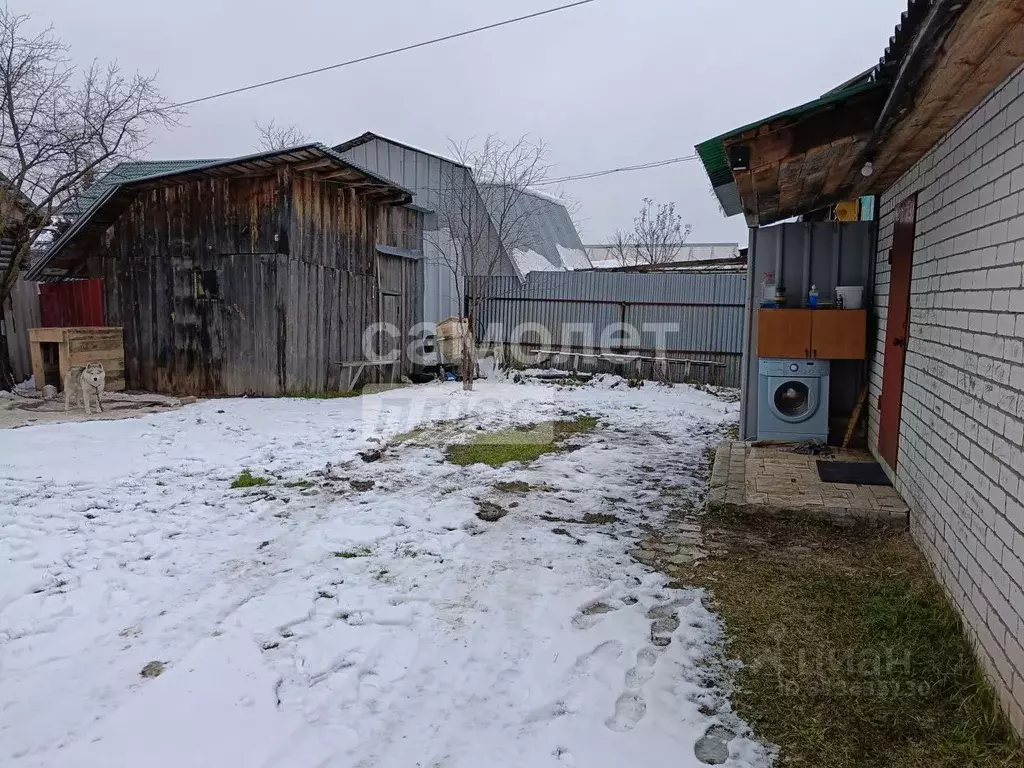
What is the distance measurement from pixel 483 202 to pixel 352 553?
365 inches

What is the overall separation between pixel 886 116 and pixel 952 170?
1.87 feet

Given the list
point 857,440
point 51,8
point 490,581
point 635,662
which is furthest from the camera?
point 51,8

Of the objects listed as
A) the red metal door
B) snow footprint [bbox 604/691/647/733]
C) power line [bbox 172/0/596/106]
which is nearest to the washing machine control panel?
the red metal door

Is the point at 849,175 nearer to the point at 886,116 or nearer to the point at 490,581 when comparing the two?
the point at 886,116

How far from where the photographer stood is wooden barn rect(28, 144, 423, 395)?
861cm

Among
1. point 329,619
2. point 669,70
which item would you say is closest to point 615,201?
point 669,70

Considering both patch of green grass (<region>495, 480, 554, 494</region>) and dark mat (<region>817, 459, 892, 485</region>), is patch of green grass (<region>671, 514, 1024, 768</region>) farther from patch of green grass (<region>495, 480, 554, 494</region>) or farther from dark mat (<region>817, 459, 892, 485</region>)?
patch of green grass (<region>495, 480, 554, 494</region>)

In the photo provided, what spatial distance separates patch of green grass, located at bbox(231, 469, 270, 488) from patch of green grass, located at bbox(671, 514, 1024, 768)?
3.28 m

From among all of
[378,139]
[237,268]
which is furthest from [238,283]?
[378,139]

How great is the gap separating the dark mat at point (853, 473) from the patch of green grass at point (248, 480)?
4.40 meters

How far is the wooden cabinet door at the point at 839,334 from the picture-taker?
A: 5.72m

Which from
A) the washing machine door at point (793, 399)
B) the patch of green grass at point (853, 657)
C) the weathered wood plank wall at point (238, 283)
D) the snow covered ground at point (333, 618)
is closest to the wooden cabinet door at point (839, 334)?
the washing machine door at point (793, 399)

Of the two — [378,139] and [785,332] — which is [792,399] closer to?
[785,332]

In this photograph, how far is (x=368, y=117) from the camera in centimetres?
2497
